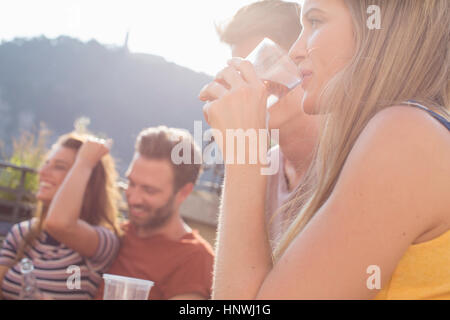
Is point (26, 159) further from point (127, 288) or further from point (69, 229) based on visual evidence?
point (127, 288)

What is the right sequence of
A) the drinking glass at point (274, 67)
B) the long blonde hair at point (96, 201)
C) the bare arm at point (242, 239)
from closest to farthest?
the bare arm at point (242, 239), the drinking glass at point (274, 67), the long blonde hair at point (96, 201)

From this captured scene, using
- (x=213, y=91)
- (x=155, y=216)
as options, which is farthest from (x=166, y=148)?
(x=213, y=91)

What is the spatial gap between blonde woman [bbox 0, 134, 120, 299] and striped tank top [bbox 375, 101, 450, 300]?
187cm

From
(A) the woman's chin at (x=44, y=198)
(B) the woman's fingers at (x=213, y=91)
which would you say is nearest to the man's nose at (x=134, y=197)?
(A) the woman's chin at (x=44, y=198)

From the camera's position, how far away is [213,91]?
103cm

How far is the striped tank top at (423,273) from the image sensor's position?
77cm

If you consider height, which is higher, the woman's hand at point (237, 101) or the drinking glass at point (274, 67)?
the drinking glass at point (274, 67)

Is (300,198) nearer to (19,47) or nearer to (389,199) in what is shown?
(389,199)

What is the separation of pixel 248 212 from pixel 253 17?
5.14ft

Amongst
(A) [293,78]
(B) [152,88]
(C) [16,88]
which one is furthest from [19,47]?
(A) [293,78]

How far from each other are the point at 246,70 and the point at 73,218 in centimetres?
174

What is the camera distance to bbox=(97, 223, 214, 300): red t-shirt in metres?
2.19

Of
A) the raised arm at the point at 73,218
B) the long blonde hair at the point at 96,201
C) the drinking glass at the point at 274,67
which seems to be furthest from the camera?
the long blonde hair at the point at 96,201

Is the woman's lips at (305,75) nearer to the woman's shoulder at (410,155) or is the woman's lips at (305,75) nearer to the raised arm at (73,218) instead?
the woman's shoulder at (410,155)
